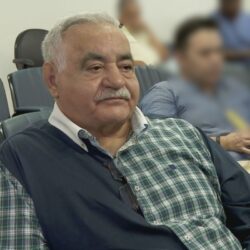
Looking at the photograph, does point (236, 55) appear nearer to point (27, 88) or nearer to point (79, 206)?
point (79, 206)

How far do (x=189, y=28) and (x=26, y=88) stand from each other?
5.99ft

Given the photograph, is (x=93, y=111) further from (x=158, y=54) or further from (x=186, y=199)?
(x=158, y=54)

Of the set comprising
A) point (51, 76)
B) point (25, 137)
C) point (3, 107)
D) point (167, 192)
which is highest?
point (51, 76)

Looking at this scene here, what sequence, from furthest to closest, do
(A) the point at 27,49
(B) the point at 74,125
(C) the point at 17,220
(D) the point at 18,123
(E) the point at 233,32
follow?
(A) the point at 27,49, (D) the point at 18,123, (B) the point at 74,125, (C) the point at 17,220, (E) the point at 233,32

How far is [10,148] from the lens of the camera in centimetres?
86

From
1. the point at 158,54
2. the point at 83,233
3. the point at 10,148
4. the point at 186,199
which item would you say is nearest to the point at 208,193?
the point at 186,199

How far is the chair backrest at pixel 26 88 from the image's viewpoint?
74.9 inches

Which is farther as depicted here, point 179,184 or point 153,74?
point 179,184

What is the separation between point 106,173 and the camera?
2.78 feet

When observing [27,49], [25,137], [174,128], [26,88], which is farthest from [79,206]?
[27,49]

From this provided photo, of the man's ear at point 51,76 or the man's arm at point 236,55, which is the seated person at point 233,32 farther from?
the man's ear at point 51,76

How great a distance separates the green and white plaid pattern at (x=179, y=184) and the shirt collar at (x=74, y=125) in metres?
0.02

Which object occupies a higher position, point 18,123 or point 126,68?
point 126,68

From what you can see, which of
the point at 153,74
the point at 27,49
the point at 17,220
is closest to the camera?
the point at 153,74
